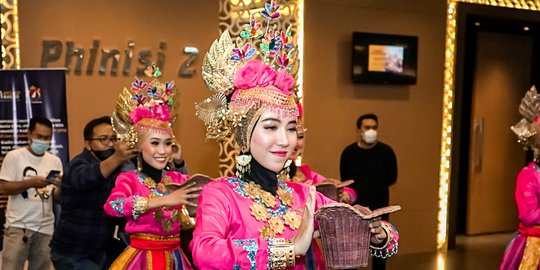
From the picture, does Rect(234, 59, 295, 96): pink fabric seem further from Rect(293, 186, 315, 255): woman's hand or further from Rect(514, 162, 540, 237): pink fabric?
Rect(514, 162, 540, 237): pink fabric

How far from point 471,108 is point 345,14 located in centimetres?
265

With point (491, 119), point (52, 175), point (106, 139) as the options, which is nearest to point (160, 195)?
point (106, 139)

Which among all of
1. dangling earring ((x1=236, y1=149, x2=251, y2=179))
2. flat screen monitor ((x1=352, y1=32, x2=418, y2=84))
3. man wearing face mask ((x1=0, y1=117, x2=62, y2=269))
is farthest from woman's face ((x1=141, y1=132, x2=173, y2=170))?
flat screen monitor ((x1=352, y1=32, x2=418, y2=84))

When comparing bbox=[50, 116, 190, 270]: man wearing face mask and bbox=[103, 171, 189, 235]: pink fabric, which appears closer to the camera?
bbox=[103, 171, 189, 235]: pink fabric

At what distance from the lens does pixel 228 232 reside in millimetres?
1720

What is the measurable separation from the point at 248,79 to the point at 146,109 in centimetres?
157

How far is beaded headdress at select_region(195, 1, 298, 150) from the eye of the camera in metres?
1.78

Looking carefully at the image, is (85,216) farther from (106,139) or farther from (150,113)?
(150,113)

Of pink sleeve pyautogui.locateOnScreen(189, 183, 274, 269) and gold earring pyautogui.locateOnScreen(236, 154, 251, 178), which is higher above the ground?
gold earring pyautogui.locateOnScreen(236, 154, 251, 178)

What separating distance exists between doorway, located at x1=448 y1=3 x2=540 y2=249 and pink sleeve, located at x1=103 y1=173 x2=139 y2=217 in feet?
17.1

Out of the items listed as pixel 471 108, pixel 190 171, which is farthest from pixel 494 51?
pixel 190 171

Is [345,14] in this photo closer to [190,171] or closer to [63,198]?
[190,171]

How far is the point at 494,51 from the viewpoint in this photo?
727cm

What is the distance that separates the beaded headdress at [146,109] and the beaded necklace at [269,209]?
1.46m
